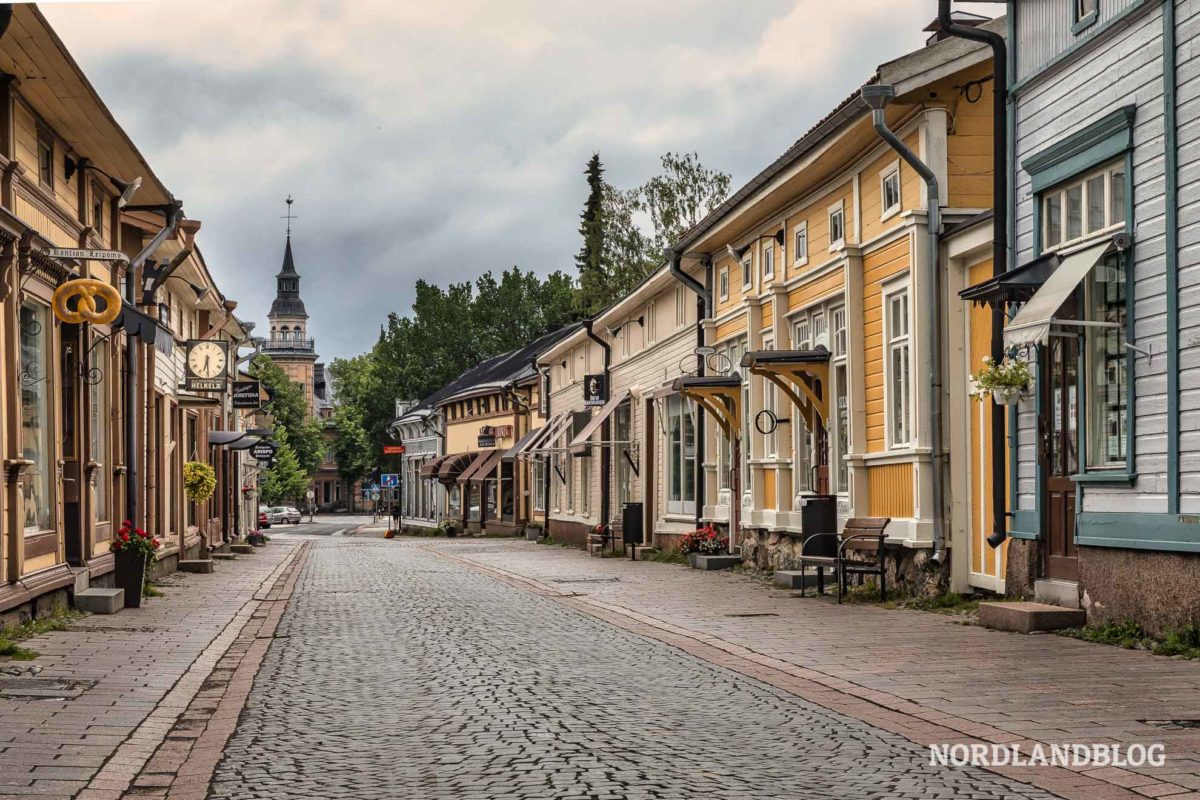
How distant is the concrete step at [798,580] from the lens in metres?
18.8

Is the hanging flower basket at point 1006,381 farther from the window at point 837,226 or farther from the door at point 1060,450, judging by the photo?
the window at point 837,226

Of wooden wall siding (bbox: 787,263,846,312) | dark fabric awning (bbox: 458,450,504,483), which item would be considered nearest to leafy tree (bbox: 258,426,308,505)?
dark fabric awning (bbox: 458,450,504,483)

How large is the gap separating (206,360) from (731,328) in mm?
9140

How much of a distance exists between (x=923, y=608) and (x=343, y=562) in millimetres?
18327

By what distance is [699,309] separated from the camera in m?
27.5

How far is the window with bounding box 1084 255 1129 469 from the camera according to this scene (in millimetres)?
12750

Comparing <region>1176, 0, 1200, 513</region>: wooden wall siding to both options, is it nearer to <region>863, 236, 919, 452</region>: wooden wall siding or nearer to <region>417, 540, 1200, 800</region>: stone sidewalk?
<region>417, 540, 1200, 800</region>: stone sidewalk

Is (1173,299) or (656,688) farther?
(1173,299)

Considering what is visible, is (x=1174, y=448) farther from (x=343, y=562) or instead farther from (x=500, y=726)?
(x=343, y=562)

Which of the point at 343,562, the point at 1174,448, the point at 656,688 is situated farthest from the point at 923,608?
the point at 343,562

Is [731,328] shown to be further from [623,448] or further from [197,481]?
[197,481]

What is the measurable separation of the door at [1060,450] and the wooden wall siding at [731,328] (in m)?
10.7

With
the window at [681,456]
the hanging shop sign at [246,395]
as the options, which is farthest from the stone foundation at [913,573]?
the hanging shop sign at [246,395]

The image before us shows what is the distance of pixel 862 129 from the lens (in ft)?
58.4
